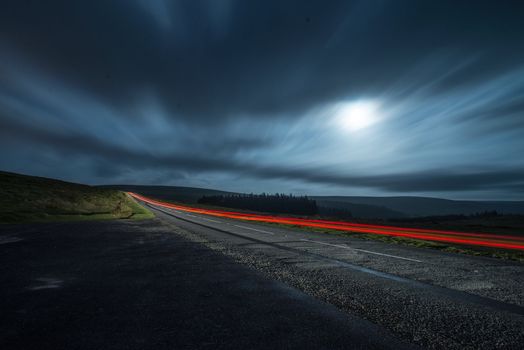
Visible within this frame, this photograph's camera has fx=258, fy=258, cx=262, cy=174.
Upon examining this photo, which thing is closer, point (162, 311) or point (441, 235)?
point (162, 311)

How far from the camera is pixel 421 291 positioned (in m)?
4.80

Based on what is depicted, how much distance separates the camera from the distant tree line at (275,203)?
366 ft

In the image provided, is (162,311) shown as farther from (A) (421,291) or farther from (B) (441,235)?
(B) (441,235)

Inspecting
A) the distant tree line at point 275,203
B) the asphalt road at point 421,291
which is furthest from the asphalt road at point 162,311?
the distant tree line at point 275,203

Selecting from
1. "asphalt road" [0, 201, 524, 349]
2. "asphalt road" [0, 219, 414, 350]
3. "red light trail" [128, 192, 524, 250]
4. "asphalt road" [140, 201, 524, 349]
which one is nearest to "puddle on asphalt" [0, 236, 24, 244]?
"asphalt road" [0, 201, 524, 349]

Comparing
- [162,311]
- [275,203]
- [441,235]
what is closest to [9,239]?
[162,311]

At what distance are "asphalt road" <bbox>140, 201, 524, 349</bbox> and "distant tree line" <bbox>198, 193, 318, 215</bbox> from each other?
103312mm

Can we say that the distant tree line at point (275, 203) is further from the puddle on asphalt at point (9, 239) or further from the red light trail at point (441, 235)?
the puddle on asphalt at point (9, 239)

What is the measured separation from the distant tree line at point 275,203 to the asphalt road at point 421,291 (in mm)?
103312

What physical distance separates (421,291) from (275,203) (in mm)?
110424

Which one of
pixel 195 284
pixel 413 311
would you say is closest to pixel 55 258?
pixel 195 284

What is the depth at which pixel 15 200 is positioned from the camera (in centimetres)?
2402

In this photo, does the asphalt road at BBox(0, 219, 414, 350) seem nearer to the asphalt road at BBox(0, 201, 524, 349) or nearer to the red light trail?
the asphalt road at BBox(0, 201, 524, 349)

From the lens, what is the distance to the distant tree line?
112m
